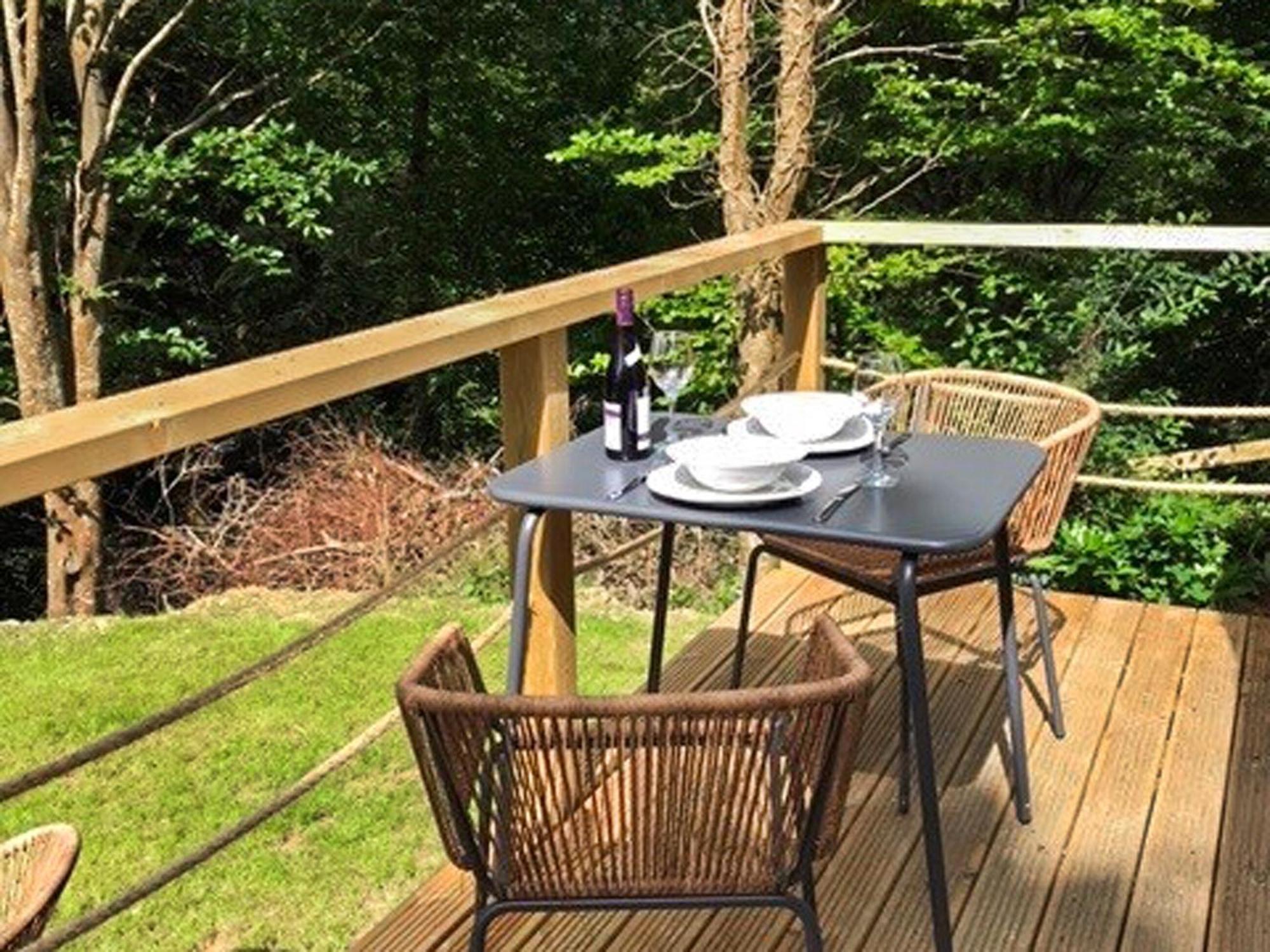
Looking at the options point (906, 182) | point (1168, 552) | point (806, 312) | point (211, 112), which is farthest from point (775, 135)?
point (211, 112)

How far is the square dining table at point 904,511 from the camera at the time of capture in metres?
1.97

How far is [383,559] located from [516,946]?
5.03m

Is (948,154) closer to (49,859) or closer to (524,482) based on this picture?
(524,482)

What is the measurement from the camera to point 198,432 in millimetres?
1614

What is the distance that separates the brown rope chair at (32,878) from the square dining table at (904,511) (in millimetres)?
800

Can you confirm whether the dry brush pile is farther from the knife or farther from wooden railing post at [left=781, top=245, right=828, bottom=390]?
the knife

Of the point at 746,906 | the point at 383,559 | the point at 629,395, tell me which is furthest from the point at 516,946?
the point at 383,559

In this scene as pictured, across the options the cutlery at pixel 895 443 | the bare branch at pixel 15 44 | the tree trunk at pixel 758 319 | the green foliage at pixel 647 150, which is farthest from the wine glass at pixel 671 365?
the bare branch at pixel 15 44

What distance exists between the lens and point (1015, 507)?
2.41 m

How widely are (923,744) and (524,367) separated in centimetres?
99

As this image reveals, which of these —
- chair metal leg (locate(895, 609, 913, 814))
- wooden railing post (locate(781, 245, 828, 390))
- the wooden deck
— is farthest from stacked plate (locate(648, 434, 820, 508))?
wooden railing post (locate(781, 245, 828, 390))

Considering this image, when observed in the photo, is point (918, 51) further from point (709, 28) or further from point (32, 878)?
point (32, 878)

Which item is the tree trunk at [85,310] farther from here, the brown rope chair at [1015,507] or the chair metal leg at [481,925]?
the chair metal leg at [481,925]

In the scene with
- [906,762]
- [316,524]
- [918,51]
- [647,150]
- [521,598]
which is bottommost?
[316,524]
